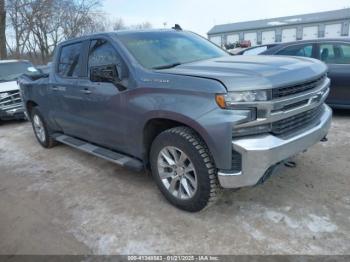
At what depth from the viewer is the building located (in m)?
47.4

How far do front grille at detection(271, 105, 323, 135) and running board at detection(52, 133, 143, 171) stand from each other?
158 centimetres

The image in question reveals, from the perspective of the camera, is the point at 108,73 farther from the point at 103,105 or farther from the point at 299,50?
the point at 299,50

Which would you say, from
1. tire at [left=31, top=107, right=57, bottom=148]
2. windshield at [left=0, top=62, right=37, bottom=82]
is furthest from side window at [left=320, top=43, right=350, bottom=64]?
windshield at [left=0, top=62, right=37, bottom=82]

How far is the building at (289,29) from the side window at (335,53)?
41036 millimetres

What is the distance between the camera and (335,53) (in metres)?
6.15

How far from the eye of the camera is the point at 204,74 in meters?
2.87

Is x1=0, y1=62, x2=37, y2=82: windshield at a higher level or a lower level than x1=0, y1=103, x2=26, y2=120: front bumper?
higher

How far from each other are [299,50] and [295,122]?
13.7 ft

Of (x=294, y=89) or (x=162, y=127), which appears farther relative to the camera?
(x=162, y=127)

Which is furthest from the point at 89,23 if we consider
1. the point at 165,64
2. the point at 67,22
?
the point at 165,64

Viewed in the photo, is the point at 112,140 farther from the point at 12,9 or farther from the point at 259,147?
the point at 12,9

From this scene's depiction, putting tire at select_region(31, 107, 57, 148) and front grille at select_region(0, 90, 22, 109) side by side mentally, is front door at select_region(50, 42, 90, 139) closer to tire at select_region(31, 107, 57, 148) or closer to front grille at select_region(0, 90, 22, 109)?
tire at select_region(31, 107, 57, 148)

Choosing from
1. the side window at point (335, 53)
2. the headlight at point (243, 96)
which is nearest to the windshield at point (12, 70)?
the side window at point (335, 53)

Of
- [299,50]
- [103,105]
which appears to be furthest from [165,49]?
[299,50]
